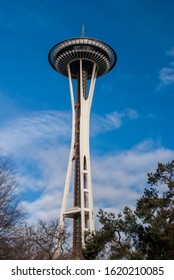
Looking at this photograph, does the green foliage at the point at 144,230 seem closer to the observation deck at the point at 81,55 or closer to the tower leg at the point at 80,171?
the tower leg at the point at 80,171

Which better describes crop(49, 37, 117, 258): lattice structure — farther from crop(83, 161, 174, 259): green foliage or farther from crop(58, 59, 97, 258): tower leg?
crop(83, 161, 174, 259): green foliage

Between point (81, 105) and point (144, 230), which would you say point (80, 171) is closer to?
point (81, 105)

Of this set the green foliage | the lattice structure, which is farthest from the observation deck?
the green foliage

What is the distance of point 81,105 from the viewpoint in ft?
159

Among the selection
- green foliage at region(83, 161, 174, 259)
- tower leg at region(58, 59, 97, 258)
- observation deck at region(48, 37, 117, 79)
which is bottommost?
green foliage at region(83, 161, 174, 259)

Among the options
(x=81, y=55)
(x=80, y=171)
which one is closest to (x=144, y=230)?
(x=80, y=171)

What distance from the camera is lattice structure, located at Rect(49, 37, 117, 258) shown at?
44.5m

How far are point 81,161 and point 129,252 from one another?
22576mm

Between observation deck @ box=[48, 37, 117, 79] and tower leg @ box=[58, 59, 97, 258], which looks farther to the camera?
observation deck @ box=[48, 37, 117, 79]

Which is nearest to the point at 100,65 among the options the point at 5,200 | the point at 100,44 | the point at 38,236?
the point at 100,44

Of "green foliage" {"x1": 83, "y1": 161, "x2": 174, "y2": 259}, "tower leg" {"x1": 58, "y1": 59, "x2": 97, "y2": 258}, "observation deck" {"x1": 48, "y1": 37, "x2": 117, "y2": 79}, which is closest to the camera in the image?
"green foliage" {"x1": 83, "y1": 161, "x2": 174, "y2": 259}

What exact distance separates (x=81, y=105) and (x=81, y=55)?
8039 millimetres

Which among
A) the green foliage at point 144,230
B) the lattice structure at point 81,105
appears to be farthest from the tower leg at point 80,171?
the green foliage at point 144,230

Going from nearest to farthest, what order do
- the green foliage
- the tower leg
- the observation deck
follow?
the green foliage < the tower leg < the observation deck
